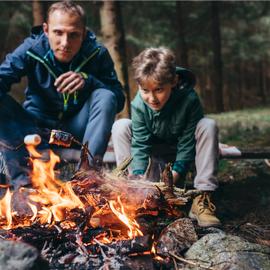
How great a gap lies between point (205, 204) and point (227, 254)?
1344 mm

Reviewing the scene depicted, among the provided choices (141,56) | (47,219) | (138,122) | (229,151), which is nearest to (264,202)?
(229,151)

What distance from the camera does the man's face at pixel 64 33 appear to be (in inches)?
174

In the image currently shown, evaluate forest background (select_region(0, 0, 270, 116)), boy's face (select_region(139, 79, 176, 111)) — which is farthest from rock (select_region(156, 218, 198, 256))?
forest background (select_region(0, 0, 270, 116))

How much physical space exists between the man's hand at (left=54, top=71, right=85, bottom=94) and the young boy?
55 cm

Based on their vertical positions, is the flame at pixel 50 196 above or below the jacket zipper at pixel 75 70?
below

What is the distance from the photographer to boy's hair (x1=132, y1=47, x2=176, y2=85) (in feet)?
14.0

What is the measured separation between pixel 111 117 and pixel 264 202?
1816 millimetres

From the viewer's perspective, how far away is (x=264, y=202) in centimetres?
476

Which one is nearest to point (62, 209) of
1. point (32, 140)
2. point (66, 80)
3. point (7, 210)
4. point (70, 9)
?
point (7, 210)

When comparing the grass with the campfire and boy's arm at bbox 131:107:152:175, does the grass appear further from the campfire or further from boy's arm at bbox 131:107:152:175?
the campfire

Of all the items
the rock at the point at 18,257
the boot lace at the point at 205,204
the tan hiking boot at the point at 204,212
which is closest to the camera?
the rock at the point at 18,257

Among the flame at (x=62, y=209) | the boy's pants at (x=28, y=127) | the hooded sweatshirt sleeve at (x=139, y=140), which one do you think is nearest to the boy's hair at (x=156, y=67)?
the hooded sweatshirt sleeve at (x=139, y=140)

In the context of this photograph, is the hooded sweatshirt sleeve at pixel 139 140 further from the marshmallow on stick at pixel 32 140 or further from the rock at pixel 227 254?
the rock at pixel 227 254

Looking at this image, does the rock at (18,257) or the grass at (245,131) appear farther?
the grass at (245,131)
